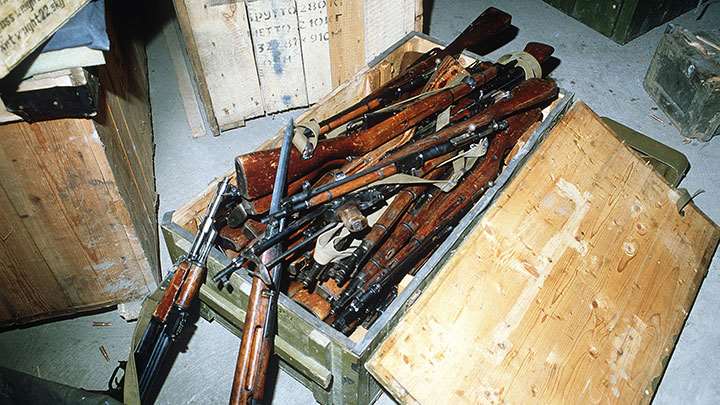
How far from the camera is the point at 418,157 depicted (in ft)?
7.48

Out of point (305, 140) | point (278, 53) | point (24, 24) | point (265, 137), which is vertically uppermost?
point (24, 24)

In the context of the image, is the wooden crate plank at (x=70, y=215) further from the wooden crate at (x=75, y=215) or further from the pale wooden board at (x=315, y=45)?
the pale wooden board at (x=315, y=45)

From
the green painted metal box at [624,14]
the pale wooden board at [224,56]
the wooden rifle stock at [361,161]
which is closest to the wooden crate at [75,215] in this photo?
the pale wooden board at [224,56]

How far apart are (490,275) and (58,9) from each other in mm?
1920

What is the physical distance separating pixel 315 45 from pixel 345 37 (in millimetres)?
202

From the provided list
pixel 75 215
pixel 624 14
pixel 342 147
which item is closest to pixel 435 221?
pixel 342 147

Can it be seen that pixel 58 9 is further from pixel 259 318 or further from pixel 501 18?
pixel 501 18

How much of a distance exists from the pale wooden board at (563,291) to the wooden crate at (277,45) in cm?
139

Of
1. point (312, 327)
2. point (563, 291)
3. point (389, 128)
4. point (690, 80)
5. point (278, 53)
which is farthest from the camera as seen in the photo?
point (690, 80)

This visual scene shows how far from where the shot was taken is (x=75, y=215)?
228 centimetres

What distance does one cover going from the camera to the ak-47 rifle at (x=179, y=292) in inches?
75.7

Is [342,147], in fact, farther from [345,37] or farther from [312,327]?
[345,37]

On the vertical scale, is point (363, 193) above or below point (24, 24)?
below

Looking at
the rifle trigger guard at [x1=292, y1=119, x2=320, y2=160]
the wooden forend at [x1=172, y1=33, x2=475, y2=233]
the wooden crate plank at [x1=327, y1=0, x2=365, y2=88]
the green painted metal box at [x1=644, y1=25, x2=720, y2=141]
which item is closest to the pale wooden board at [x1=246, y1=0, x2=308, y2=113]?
the wooden crate plank at [x1=327, y1=0, x2=365, y2=88]
